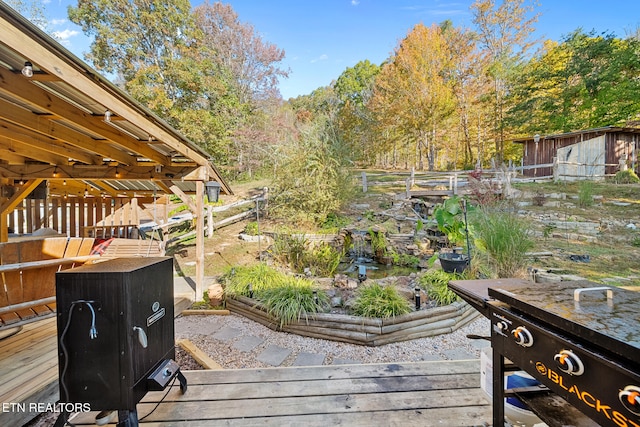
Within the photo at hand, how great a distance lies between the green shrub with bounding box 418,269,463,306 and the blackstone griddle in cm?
267

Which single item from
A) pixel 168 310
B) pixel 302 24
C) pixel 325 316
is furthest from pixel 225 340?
pixel 302 24

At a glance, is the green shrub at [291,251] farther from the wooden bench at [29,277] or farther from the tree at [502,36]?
the tree at [502,36]

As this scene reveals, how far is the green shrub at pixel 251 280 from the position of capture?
4.31m

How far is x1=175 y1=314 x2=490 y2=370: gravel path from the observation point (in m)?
3.09

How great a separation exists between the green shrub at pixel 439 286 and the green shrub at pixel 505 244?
575 millimetres

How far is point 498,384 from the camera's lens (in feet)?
4.49

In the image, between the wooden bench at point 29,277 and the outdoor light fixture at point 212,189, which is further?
the outdoor light fixture at point 212,189

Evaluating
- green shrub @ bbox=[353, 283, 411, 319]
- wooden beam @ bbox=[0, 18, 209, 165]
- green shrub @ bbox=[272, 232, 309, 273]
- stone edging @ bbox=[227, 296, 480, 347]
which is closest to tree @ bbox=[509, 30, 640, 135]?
green shrub @ bbox=[272, 232, 309, 273]

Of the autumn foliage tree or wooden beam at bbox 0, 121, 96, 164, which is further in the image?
the autumn foliage tree

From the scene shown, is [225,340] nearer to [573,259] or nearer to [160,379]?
[160,379]

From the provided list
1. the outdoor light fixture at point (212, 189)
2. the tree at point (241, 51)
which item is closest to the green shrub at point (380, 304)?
the outdoor light fixture at point (212, 189)

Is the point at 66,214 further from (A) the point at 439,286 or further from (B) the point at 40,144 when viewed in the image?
(A) the point at 439,286

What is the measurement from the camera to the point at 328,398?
185cm

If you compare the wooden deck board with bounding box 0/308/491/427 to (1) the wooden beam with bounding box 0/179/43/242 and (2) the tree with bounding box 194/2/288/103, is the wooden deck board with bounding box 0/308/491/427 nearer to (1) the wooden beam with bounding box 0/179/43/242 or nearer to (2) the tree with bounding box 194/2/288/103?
(1) the wooden beam with bounding box 0/179/43/242
